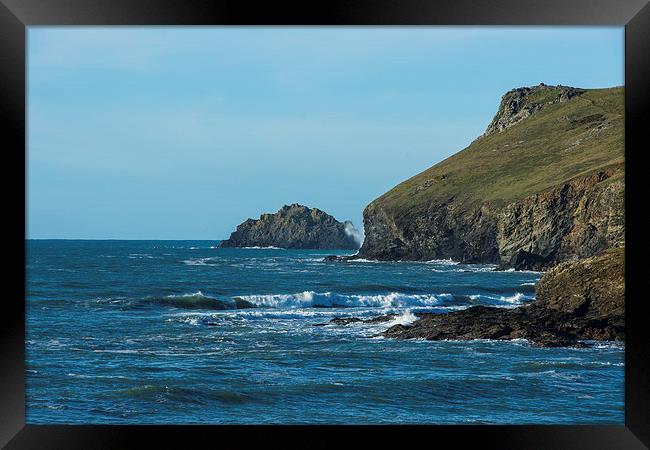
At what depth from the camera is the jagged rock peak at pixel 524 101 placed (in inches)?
2965

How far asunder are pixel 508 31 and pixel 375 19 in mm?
57408

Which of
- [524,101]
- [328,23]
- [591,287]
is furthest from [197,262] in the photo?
[328,23]

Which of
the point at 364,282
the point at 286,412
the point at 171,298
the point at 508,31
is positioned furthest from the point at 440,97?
the point at 286,412

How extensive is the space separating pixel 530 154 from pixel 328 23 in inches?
2553

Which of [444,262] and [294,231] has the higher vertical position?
[294,231]

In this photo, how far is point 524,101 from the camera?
75.4m

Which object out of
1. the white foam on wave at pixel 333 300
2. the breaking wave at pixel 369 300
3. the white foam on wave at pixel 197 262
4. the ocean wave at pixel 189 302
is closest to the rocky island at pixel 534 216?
the breaking wave at pixel 369 300

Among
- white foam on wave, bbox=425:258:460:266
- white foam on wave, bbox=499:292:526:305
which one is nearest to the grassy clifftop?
white foam on wave, bbox=425:258:460:266

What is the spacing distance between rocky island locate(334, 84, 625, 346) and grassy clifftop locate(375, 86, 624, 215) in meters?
0.13

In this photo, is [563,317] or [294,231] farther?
[294,231]

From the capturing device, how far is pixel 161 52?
218 ft

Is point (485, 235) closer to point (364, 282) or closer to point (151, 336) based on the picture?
point (364, 282)

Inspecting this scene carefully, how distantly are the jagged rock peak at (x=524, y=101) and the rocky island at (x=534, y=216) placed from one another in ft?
0.32

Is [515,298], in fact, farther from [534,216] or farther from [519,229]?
[519,229]
